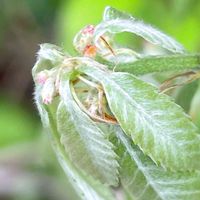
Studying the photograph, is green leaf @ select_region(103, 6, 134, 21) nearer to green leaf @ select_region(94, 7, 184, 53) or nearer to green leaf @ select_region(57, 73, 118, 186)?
green leaf @ select_region(94, 7, 184, 53)

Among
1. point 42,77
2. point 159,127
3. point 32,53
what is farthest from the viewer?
point 32,53

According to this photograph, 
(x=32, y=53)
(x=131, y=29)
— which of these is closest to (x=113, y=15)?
(x=131, y=29)

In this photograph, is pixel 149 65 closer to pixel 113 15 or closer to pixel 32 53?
pixel 113 15

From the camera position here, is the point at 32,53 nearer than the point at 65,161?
No

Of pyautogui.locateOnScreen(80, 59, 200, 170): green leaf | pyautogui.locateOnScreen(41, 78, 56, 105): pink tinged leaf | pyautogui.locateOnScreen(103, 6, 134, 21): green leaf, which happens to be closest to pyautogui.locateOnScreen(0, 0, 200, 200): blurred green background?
pyautogui.locateOnScreen(103, 6, 134, 21): green leaf

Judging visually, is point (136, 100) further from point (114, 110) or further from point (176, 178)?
point (176, 178)
